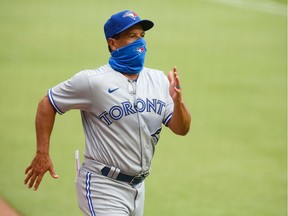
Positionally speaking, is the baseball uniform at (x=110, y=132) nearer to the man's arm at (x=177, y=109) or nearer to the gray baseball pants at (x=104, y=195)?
the gray baseball pants at (x=104, y=195)

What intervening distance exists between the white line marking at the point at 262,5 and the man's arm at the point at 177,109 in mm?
9908

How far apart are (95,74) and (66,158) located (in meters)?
3.19

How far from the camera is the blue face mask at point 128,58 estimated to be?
4.61 m

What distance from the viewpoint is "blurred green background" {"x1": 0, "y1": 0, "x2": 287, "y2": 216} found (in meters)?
7.02

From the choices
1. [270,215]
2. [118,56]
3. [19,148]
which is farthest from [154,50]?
[118,56]

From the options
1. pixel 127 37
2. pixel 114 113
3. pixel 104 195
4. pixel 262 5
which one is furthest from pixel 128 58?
pixel 262 5

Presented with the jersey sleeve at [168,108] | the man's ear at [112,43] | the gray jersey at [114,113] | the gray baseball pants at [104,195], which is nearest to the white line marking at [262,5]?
the jersey sleeve at [168,108]

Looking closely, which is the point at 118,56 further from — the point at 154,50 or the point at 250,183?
the point at 154,50

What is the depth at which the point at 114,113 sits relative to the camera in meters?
4.51

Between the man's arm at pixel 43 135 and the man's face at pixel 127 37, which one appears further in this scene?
the man's face at pixel 127 37

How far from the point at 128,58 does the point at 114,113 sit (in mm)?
407

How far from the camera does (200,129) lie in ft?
28.7

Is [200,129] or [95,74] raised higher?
[95,74]

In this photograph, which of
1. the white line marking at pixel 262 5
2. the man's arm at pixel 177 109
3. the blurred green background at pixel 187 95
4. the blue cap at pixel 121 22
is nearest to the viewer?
the man's arm at pixel 177 109
